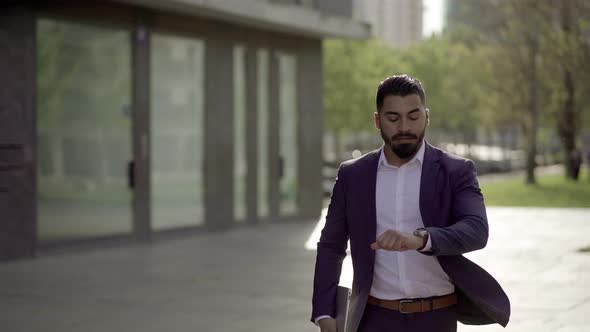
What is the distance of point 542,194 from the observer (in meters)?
29.0

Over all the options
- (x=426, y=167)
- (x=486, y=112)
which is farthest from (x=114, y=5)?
(x=486, y=112)

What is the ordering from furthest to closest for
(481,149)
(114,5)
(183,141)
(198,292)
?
(481,149)
(183,141)
(114,5)
(198,292)

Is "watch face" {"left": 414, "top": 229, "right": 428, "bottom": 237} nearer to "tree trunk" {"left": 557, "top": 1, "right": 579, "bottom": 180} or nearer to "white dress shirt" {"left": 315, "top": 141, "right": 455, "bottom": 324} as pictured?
"white dress shirt" {"left": 315, "top": 141, "right": 455, "bottom": 324}

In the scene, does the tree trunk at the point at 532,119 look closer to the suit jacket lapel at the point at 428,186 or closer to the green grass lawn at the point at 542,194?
the green grass lawn at the point at 542,194

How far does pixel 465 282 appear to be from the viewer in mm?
3383

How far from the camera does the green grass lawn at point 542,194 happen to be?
25781 millimetres

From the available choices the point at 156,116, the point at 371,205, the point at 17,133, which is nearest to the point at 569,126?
the point at 156,116

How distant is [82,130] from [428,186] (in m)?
11.5

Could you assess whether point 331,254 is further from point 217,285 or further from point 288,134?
point 288,134

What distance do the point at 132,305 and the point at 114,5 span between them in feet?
22.7

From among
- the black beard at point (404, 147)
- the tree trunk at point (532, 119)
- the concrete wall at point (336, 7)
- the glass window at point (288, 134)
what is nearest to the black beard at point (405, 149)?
the black beard at point (404, 147)

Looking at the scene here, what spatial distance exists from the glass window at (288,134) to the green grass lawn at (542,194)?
8.58 meters

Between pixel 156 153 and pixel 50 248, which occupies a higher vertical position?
pixel 156 153

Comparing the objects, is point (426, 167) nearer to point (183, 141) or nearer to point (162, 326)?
point (162, 326)
